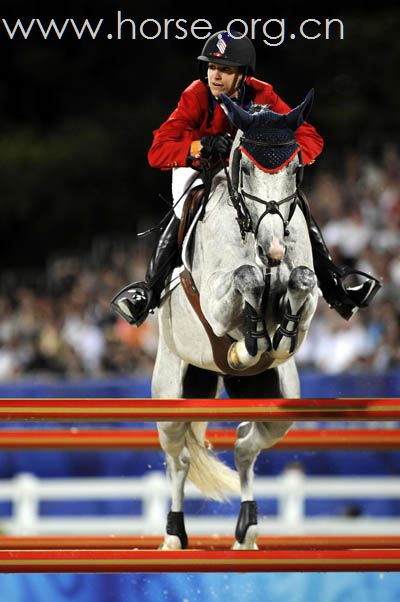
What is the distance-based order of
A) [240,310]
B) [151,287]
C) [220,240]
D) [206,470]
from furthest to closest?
[206,470] → [151,287] → [220,240] → [240,310]

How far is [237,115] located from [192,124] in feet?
2.32

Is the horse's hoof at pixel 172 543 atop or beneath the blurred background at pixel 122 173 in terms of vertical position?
beneath

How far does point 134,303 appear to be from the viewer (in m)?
6.60

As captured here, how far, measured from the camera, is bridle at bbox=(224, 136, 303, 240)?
5781mm

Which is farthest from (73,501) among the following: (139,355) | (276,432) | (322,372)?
(276,432)

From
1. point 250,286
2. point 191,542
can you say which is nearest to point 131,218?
point 191,542

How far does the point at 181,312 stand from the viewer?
6.62m

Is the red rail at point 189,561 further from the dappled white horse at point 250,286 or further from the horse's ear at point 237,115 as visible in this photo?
the horse's ear at point 237,115

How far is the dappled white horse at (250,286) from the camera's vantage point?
19.0 ft

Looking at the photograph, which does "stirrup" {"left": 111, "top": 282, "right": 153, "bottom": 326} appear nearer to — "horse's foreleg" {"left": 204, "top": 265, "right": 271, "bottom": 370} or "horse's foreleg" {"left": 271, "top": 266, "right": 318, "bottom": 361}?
"horse's foreleg" {"left": 204, "top": 265, "right": 271, "bottom": 370}

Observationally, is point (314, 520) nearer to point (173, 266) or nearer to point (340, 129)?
point (173, 266)

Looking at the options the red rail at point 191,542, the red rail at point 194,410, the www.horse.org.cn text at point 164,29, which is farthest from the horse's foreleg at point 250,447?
the www.horse.org.cn text at point 164,29

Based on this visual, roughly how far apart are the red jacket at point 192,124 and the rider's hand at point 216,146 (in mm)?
94

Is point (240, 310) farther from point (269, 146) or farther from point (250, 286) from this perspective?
point (269, 146)
